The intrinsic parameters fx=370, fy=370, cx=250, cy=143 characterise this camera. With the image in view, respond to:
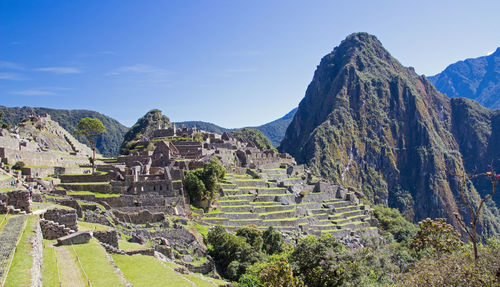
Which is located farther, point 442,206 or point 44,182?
point 442,206

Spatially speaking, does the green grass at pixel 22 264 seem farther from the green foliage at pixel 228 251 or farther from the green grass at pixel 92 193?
the green foliage at pixel 228 251

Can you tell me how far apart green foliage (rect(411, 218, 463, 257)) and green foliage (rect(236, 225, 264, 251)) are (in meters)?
13.9

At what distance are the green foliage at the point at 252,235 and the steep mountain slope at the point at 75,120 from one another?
110495 millimetres

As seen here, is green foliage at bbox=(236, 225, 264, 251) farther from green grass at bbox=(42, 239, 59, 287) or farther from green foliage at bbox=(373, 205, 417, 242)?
green foliage at bbox=(373, 205, 417, 242)

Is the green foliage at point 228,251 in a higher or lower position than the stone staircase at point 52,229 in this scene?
lower

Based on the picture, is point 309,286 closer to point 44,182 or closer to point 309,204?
point 44,182

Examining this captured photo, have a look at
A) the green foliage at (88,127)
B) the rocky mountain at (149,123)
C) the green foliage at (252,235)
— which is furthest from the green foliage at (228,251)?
the rocky mountain at (149,123)

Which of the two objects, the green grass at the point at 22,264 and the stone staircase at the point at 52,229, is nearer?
the green grass at the point at 22,264

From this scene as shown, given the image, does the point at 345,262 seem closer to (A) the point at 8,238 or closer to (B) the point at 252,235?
(B) the point at 252,235

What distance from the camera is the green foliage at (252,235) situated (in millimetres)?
34594

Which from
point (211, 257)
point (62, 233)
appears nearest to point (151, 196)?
point (211, 257)

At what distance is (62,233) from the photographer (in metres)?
18.2

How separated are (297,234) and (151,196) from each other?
18.2 m

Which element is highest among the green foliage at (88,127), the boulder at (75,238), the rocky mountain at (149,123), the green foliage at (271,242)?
the rocky mountain at (149,123)
